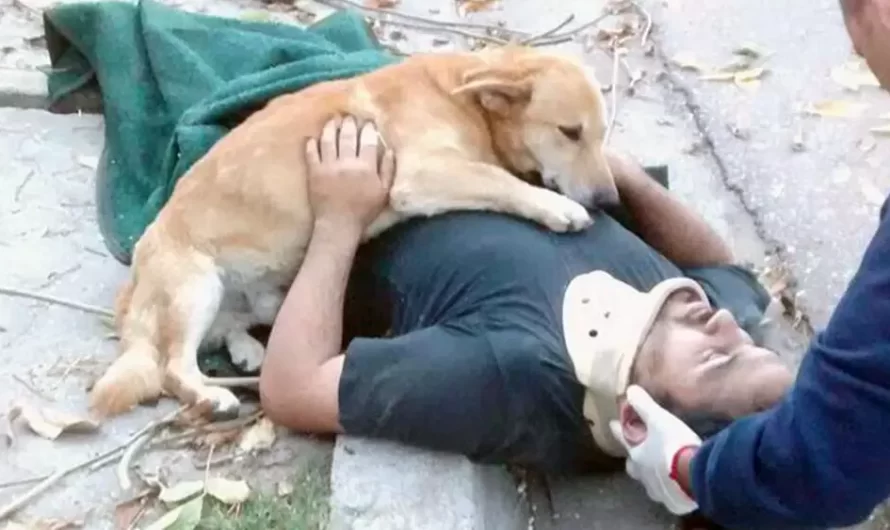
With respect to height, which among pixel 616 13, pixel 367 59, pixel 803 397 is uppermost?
pixel 803 397

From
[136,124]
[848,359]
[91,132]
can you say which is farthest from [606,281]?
[91,132]

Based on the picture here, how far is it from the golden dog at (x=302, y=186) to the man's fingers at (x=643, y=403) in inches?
25.0

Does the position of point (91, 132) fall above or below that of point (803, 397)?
below

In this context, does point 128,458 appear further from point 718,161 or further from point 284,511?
point 718,161

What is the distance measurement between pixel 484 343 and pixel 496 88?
0.86m

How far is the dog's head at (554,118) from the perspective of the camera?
3.44 metres

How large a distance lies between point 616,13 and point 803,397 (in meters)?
3.80

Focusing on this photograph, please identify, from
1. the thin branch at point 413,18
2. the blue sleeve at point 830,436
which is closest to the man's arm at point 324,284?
the blue sleeve at point 830,436

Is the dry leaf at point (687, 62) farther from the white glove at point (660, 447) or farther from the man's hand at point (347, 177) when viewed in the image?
the white glove at point (660, 447)

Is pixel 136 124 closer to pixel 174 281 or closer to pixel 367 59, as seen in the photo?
pixel 367 59

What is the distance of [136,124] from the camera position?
4.17 metres

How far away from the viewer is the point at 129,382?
3.14 meters

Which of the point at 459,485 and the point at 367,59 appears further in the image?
the point at 367,59

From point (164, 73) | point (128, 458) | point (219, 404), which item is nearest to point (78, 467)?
point (128, 458)
